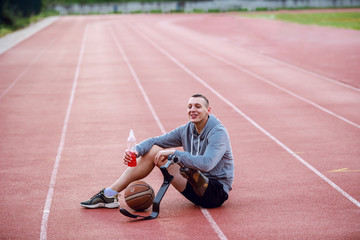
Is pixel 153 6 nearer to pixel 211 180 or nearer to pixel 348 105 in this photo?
pixel 348 105

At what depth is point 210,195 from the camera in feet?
18.4

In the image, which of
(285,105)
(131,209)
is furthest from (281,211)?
(285,105)

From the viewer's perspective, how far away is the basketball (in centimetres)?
566

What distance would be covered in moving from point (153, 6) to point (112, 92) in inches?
2645

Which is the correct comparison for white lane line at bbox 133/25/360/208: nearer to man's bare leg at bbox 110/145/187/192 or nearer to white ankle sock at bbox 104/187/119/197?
man's bare leg at bbox 110/145/187/192

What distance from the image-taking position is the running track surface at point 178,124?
547 cm

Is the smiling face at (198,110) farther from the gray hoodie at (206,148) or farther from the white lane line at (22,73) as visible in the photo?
the white lane line at (22,73)

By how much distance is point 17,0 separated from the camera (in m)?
46.8

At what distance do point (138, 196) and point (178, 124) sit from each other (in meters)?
5.01

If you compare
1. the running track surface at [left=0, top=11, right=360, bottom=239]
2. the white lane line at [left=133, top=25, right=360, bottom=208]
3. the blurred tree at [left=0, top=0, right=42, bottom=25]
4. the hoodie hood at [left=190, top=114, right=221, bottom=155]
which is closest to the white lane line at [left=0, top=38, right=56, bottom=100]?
the running track surface at [left=0, top=11, right=360, bottom=239]

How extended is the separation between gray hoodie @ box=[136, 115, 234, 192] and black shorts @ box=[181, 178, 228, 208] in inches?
4.1

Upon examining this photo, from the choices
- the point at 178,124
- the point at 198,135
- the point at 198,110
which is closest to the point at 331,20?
the point at 178,124

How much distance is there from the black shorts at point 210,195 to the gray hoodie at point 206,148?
10 centimetres

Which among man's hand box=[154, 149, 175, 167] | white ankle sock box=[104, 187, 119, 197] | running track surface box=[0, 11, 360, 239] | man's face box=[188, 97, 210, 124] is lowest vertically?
running track surface box=[0, 11, 360, 239]
